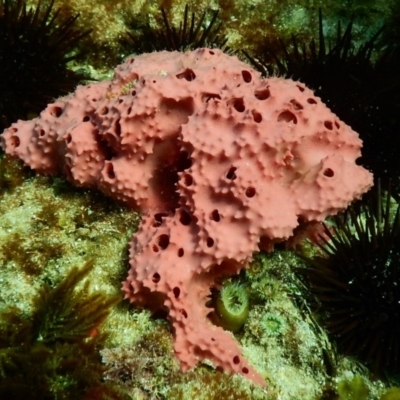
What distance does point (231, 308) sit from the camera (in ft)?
9.34

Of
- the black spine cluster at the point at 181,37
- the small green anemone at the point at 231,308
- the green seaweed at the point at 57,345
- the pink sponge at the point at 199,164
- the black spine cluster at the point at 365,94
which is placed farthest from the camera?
the black spine cluster at the point at 181,37

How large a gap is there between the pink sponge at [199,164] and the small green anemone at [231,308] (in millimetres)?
91

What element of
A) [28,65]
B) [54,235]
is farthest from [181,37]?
[54,235]

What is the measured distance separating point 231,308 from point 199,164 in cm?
93

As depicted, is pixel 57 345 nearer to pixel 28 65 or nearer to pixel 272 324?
pixel 272 324

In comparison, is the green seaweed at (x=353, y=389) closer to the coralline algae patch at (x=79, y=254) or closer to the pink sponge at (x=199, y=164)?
the coralline algae patch at (x=79, y=254)

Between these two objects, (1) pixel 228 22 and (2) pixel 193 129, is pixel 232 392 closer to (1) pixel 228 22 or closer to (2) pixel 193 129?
(2) pixel 193 129

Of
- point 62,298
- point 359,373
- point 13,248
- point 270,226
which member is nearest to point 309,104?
point 270,226

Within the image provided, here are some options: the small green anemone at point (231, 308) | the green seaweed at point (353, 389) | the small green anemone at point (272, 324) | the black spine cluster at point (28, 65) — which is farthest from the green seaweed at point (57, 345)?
the black spine cluster at point (28, 65)

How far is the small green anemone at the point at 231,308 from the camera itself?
2832 mm

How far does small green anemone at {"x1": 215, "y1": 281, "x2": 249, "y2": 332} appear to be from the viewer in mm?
2832

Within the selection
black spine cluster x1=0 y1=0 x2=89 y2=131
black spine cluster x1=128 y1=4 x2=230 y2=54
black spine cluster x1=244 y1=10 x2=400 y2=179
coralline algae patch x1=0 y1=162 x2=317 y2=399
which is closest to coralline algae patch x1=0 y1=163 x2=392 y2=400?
coralline algae patch x1=0 y1=162 x2=317 y2=399

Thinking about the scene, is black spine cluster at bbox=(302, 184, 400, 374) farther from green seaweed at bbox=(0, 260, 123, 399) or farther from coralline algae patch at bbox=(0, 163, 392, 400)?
green seaweed at bbox=(0, 260, 123, 399)

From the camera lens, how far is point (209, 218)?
2729 mm
